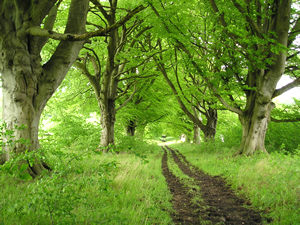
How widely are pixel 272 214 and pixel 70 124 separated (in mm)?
12416

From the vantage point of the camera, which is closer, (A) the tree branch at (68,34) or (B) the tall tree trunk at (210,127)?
(A) the tree branch at (68,34)

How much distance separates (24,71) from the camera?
452cm

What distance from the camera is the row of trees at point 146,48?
4555mm

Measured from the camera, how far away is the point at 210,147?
13.5 metres

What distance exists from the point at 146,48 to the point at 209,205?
429 inches

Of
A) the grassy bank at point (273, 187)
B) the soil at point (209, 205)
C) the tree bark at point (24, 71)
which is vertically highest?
the tree bark at point (24, 71)

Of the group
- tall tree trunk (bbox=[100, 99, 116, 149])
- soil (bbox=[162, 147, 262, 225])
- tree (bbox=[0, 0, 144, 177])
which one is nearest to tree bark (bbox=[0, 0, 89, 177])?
tree (bbox=[0, 0, 144, 177])

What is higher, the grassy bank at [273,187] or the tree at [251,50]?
the tree at [251,50]

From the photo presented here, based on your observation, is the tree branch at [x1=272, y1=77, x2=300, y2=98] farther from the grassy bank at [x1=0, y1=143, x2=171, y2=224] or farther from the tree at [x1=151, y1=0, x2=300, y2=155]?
the grassy bank at [x1=0, y1=143, x2=171, y2=224]

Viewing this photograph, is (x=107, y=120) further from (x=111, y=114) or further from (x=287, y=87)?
(x=287, y=87)

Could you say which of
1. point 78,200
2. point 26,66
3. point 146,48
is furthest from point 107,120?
point 78,200

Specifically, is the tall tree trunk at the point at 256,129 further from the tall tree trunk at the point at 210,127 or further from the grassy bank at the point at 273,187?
the tall tree trunk at the point at 210,127

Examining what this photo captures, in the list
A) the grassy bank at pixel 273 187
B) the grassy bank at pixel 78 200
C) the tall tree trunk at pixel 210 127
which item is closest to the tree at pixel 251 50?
the grassy bank at pixel 273 187

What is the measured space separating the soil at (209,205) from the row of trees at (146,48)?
348 cm
